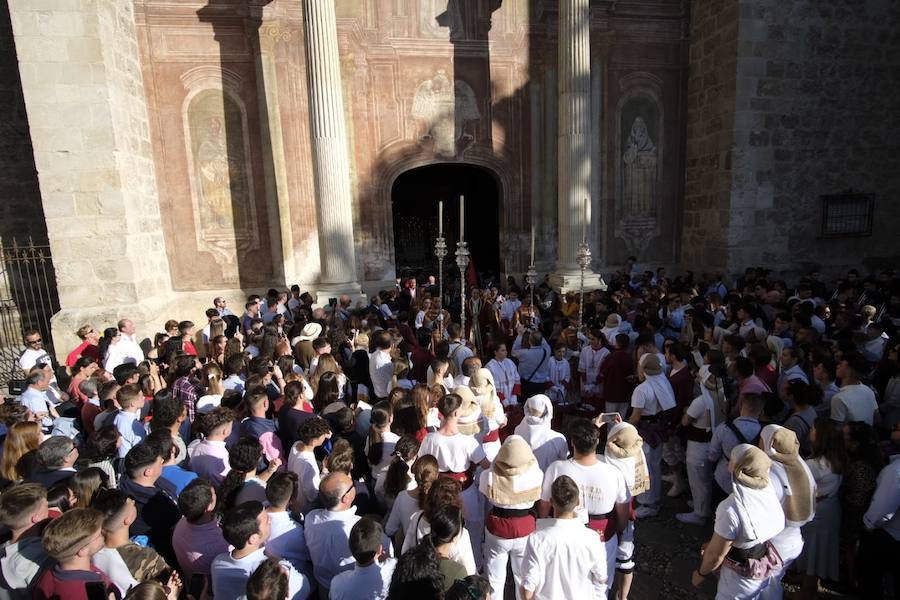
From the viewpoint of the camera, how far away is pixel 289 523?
3.41m

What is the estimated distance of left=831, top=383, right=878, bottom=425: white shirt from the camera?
15.7 ft

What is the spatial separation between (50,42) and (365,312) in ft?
22.7

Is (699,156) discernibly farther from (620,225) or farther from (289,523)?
(289,523)

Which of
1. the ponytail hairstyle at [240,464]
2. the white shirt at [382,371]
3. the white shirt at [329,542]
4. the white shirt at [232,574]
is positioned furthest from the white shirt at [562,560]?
the white shirt at [382,371]

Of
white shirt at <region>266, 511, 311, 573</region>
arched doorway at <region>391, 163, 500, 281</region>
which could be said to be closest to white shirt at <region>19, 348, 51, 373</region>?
white shirt at <region>266, 511, 311, 573</region>

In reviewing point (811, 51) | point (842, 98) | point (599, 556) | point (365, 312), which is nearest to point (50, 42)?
point (365, 312)

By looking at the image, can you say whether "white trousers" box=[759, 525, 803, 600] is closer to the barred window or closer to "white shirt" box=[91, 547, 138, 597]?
"white shirt" box=[91, 547, 138, 597]

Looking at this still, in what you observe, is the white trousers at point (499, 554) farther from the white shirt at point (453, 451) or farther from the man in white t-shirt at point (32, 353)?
the man in white t-shirt at point (32, 353)

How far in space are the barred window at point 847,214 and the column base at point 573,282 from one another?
236 inches

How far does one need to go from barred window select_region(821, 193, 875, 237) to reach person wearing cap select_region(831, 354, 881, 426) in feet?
34.3

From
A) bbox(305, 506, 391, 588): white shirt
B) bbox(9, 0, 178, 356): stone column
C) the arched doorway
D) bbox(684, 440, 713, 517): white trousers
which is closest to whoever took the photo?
bbox(305, 506, 391, 588): white shirt

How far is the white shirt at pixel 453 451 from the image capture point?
4152 millimetres

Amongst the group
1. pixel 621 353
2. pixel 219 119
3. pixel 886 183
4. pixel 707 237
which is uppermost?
pixel 219 119

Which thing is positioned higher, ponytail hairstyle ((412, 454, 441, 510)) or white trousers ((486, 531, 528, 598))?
ponytail hairstyle ((412, 454, 441, 510))
